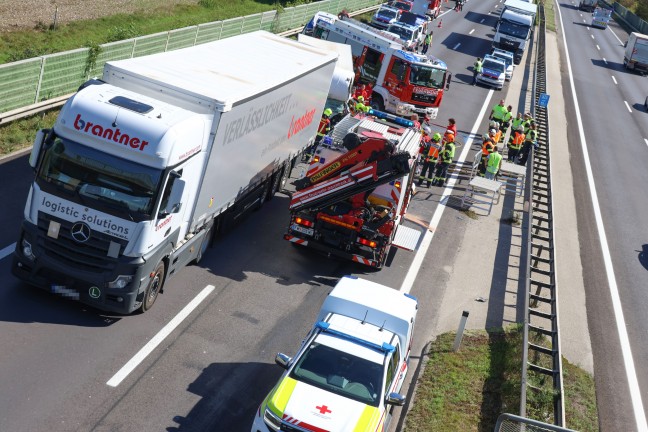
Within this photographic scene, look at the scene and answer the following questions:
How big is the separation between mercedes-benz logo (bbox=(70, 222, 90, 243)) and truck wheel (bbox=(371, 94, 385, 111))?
21189 millimetres

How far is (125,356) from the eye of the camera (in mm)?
12703

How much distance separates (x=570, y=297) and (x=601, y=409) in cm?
504

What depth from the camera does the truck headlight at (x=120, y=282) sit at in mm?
13023

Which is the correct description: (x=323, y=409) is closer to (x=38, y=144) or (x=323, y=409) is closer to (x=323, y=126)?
(x=38, y=144)

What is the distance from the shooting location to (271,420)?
10.4 m

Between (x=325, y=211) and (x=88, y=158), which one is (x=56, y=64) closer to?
(x=325, y=211)

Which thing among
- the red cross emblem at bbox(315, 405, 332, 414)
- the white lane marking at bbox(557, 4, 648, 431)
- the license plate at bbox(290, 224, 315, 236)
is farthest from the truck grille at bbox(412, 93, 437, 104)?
the red cross emblem at bbox(315, 405, 332, 414)

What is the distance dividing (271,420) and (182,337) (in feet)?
12.1

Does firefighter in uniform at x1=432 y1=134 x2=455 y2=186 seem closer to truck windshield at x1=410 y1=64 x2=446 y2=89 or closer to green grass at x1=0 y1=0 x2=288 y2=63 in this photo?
truck windshield at x1=410 y1=64 x2=446 y2=89

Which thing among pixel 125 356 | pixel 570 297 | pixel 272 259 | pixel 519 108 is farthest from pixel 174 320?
pixel 519 108

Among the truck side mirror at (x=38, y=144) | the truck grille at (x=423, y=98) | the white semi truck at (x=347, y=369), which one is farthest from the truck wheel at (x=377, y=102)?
the truck side mirror at (x=38, y=144)

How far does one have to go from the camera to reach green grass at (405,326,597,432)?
42.0ft

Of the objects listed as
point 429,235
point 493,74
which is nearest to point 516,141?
point 429,235

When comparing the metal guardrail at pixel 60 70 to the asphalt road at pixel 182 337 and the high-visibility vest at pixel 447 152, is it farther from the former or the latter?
the high-visibility vest at pixel 447 152
